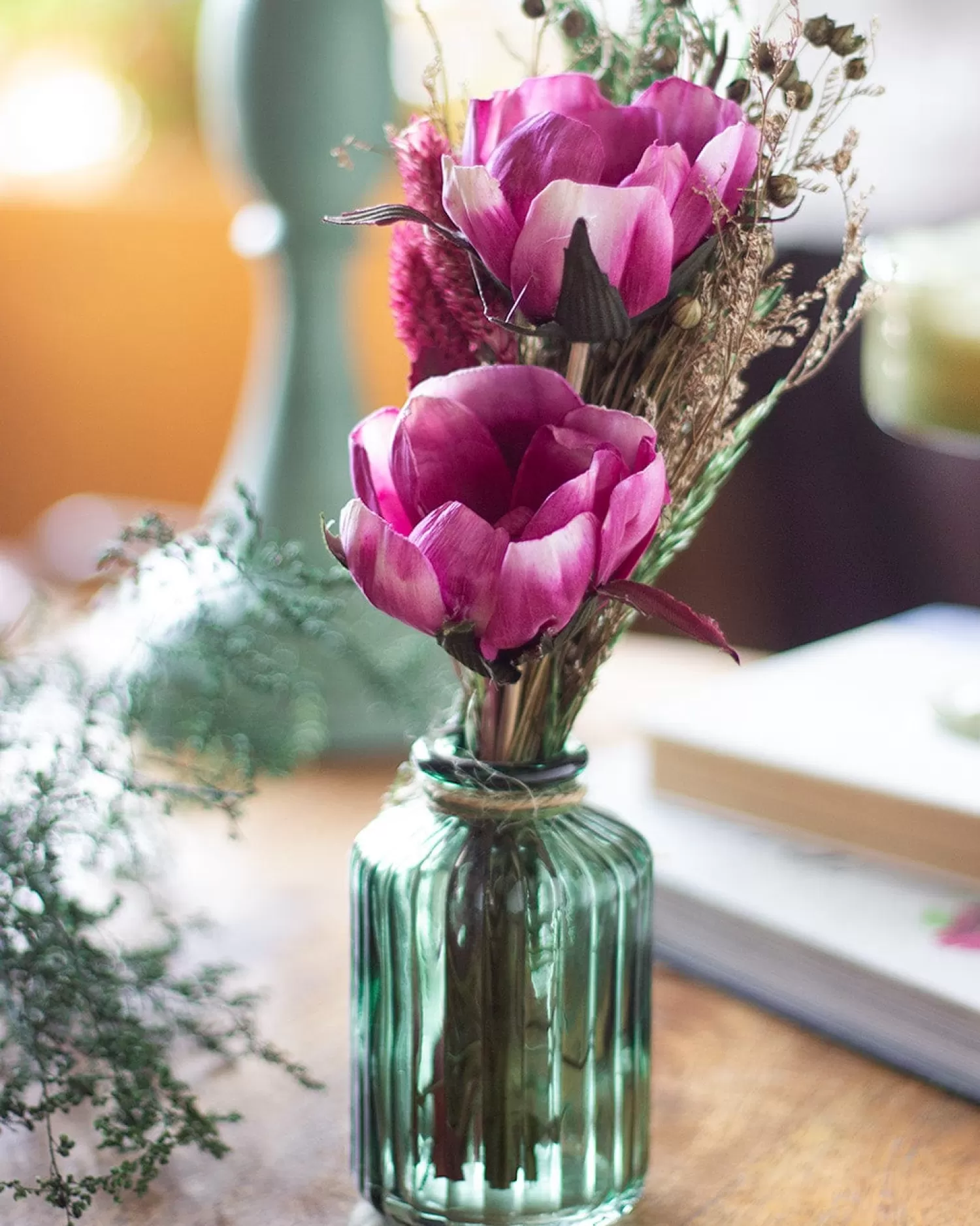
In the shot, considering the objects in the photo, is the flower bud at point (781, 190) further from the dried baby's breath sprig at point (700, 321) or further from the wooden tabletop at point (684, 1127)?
the wooden tabletop at point (684, 1127)

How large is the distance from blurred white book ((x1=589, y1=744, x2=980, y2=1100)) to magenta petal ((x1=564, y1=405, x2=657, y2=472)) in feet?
0.93

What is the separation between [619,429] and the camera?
363 mm

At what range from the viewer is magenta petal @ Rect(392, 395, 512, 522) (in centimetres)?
37

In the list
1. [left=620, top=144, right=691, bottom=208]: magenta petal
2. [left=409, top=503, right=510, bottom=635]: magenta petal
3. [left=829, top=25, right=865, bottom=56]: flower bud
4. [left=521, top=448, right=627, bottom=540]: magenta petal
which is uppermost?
[left=829, top=25, right=865, bottom=56]: flower bud

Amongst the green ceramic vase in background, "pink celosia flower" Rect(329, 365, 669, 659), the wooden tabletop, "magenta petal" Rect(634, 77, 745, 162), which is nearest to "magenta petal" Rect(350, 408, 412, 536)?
"pink celosia flower" Rect(329, 365, 669, 659)

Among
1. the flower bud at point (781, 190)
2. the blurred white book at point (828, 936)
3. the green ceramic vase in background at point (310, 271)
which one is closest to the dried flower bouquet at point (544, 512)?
the flower bud at point (781, 190)

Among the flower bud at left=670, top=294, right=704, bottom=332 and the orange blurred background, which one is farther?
the orange blurred background

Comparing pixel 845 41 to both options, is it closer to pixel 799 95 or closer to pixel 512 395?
pixel 799 95

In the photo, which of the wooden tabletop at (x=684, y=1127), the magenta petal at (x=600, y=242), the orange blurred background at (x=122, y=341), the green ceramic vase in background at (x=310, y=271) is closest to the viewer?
the magenta petal at (x=600, y=242)

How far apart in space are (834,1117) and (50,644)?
2.41 feet

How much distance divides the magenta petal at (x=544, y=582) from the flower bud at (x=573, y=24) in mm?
182

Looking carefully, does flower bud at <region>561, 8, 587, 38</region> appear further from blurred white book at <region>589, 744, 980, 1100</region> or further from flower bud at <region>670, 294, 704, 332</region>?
blurred white book at <region>589, 744, 980, 1100</region>

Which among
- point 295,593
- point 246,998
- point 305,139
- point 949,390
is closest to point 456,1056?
point 246,998

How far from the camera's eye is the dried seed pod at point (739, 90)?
41cm
